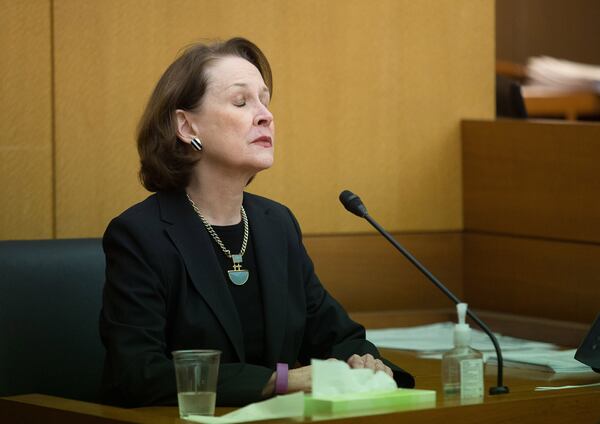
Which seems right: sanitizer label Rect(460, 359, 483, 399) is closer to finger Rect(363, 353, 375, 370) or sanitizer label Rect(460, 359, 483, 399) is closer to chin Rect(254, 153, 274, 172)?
finger Rect(363, 353, 375, 370)

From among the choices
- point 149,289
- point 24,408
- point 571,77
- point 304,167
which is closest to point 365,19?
point 304,167

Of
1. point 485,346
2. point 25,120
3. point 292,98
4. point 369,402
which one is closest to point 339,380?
point 369,402

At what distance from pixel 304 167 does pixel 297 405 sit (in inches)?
78.5

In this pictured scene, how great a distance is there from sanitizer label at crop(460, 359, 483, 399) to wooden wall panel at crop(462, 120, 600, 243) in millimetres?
1609

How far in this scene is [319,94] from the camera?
4.19m

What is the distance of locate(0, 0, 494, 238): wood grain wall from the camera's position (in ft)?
11.9

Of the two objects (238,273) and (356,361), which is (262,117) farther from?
(356,361)

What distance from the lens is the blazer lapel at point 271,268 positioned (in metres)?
2.87

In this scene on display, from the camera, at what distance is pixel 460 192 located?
4520mm

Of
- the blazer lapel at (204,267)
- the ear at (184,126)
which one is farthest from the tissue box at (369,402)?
the ear at (184,126)

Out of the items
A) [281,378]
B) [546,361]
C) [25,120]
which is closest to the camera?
[281,378]

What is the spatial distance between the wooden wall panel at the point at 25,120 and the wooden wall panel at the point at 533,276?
5.02 ft

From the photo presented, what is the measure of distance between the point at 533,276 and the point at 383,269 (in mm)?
495

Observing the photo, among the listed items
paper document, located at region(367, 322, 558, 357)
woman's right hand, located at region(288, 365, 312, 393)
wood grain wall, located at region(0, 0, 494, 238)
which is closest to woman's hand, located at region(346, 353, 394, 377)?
woman's right hand, located at region(288, 365, 312, 393)
